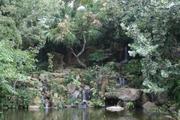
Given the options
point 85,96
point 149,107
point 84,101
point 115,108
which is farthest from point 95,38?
point 149,107

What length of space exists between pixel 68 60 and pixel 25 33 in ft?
17.2

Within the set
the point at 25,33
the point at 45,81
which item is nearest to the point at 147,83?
the point at 45,81

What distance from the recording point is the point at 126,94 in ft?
73.0

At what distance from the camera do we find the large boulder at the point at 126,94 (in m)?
22.0

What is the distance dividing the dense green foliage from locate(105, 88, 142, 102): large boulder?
55cm

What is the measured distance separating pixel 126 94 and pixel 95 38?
5.60 m

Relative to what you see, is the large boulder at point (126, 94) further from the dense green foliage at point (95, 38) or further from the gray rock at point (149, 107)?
the gray rock at point (149, 107)

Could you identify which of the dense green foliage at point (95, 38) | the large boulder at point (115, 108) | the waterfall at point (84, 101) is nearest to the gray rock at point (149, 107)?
the dense green foliage at point (95, 38)

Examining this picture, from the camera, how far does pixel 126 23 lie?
74.8 feet

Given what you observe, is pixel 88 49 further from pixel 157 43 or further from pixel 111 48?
pixel 157 43

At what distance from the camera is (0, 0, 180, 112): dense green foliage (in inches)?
762

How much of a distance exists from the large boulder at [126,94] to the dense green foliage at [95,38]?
55cm

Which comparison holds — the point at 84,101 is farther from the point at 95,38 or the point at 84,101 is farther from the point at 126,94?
the point at 95,38

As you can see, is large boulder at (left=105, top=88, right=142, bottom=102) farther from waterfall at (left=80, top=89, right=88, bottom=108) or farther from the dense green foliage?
waterfall at (left=80, top=89, right=88, bottom=108)
